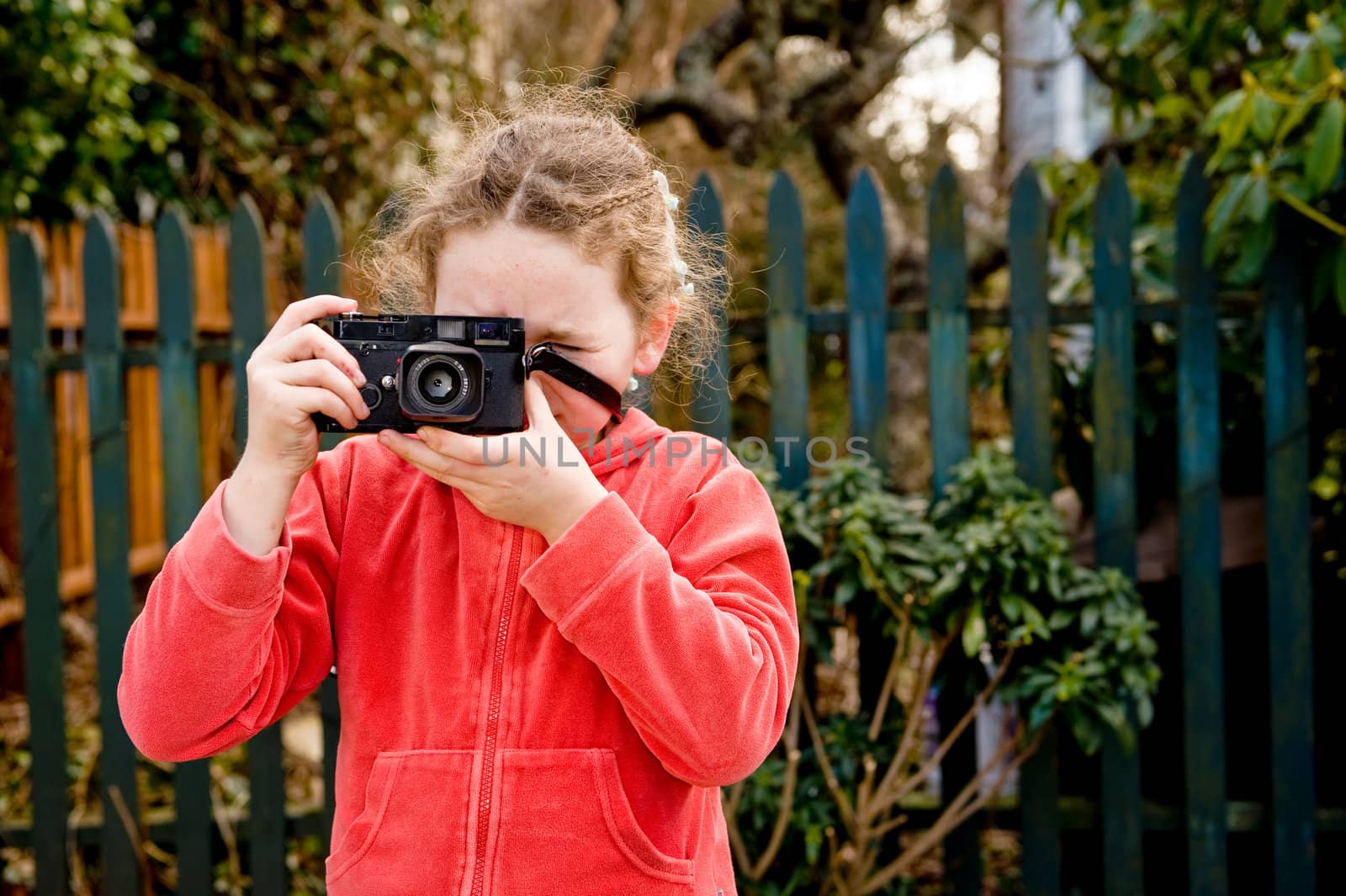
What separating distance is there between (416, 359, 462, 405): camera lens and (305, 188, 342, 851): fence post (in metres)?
1.78

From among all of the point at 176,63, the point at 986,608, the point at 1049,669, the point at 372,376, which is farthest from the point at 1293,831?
the point at 176,63

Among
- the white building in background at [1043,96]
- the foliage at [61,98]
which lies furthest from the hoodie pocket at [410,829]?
the white building in background at [1043,96]

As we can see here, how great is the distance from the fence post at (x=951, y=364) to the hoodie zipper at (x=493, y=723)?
69.6 inches

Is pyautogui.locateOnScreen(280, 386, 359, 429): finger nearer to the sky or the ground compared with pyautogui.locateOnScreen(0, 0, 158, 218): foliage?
nearer to the ground

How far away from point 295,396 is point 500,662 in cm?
40

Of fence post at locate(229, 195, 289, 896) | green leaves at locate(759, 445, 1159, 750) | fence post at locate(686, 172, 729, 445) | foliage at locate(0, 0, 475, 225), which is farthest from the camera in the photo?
foliage at locate(0, 0, 475, 225)

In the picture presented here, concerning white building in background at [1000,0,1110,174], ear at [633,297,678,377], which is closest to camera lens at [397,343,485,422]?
ear at [633,297,678,377]

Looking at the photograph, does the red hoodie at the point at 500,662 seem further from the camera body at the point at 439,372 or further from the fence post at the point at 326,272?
the fence post at the point at 326,272

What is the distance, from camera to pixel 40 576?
3010 mm

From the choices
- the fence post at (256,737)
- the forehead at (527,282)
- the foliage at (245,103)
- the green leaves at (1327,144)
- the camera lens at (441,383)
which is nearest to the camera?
the camera lens at (441,383)

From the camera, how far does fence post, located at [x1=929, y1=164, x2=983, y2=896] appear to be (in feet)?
9.41

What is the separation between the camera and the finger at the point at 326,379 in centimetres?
116

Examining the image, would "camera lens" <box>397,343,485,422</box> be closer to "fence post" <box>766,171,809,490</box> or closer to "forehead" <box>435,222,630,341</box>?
"forehead" <box>435,222,630,341</box>

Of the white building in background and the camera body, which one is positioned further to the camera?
the white building in background
